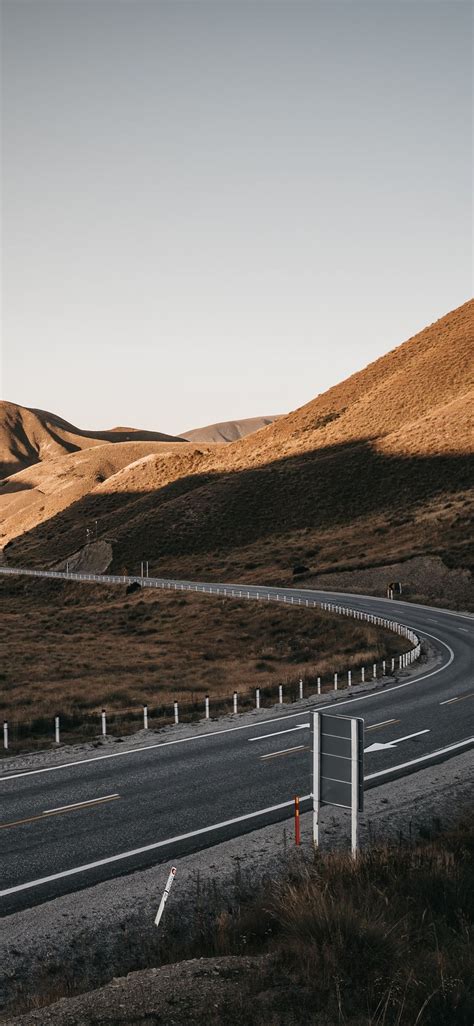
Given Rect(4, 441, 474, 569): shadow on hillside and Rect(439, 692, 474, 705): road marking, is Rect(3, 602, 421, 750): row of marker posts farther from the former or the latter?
Rect(4, 441, 474, 569): shadow on hillside

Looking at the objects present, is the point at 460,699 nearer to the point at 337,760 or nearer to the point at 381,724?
the point at 381,724

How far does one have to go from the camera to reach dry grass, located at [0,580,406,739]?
1167 inches

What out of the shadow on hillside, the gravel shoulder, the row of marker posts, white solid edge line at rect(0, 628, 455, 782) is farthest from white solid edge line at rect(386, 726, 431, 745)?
the shadow on hillside

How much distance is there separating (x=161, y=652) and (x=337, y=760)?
3598 centimetres

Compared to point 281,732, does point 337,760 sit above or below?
above

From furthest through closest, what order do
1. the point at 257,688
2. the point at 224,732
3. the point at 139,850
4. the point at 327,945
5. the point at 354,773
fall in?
the point at 257,688, the point at 224,732, the point at 139,850, the point at 354,773, the point at 327,945

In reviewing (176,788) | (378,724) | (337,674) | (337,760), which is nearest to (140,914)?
(337,760)

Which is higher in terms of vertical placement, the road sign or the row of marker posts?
the road sign

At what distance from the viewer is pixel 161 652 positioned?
1825 inches

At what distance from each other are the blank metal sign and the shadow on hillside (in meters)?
85.8

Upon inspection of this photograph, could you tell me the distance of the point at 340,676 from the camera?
32.6 meters

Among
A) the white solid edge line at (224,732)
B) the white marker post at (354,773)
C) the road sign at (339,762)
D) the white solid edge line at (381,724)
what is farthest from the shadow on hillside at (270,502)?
the white marker post at (354,773)

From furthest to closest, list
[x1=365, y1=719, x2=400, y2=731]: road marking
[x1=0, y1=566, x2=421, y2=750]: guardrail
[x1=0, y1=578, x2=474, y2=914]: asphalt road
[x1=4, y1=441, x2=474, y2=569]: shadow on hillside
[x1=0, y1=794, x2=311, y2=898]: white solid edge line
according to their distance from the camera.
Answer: [x1=4, y1=441, x2=474, y2=569]: shadow on hillside < [x1=0, y1=566, x2=421, y2=750]: guardrail < [x1=365, y1=719, x2=400, y2=731]: road marking < [x1=0, y1=578, x2=474, y2=914]: asphalt road < [x1=0, y1=794, x2=311, y2=898]: white solid edge line

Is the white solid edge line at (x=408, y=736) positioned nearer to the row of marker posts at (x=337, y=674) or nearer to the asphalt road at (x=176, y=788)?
the asphalt road at (x=176, y=788)
